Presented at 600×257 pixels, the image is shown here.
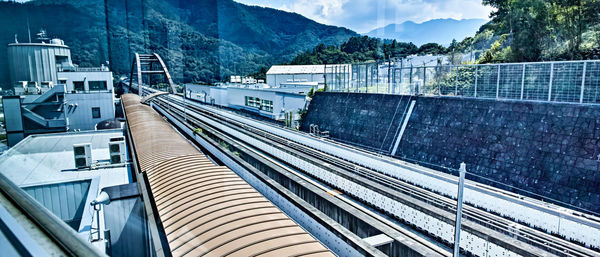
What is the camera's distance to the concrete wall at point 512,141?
26.4 feet

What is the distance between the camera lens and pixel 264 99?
23938 millimetres

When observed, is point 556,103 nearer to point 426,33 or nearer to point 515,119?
point 515,119

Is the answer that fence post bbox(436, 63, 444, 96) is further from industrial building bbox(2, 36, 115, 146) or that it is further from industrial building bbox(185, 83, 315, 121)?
industrial building bbox(2, 36, 115, 146)

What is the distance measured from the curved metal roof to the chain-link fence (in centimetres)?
950

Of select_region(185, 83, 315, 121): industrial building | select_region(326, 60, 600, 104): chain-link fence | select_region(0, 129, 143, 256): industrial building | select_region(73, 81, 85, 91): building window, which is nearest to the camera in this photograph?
select_region(0, 129, 143, 256): industrial building

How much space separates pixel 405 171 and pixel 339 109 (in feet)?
28.3

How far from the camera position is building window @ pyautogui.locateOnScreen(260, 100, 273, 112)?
2302 centimetres

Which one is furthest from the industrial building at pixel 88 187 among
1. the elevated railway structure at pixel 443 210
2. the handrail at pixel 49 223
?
the elevated railway structure at pixel 443 210

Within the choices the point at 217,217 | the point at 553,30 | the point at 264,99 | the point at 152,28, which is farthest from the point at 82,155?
the point at 553,30

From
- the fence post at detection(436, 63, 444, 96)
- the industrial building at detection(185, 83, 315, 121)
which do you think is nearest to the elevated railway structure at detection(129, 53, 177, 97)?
the industrial building at detection(185, 83, 315, 121)

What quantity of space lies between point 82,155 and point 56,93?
3.40 m

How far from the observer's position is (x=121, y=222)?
6352 mm

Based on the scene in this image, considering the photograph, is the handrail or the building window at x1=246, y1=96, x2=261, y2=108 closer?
the handrail

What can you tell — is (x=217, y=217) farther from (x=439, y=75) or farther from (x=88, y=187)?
(x=439, y=75)
